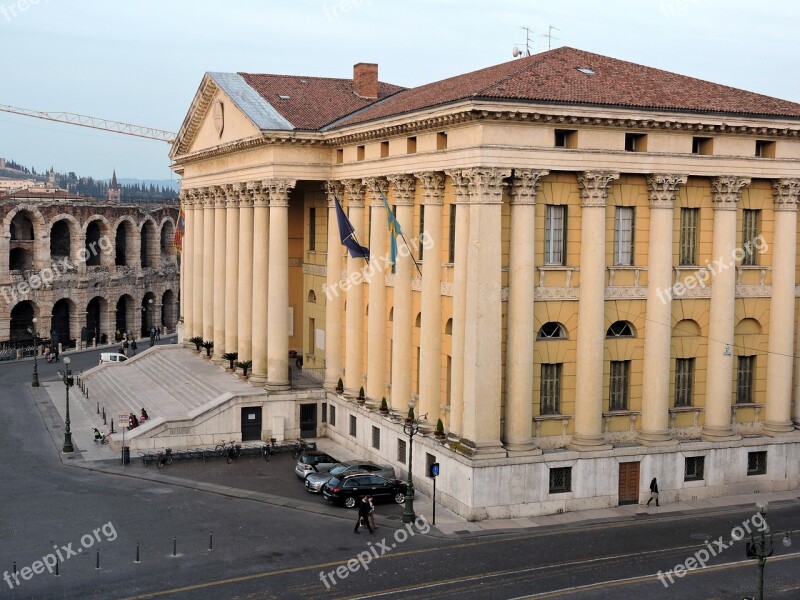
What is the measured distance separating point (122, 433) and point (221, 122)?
20177 mm

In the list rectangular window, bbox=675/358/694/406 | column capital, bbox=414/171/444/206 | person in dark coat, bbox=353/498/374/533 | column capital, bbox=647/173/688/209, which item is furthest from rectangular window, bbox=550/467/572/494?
column capital, bbox=414/171/444/206

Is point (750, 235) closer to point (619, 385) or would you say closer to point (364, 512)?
point (619, 385)

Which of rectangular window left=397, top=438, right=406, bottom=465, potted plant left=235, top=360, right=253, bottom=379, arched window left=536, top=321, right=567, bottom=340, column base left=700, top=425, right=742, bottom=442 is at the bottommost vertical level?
rectangular window left=397, top=438, right=406, bottom=465

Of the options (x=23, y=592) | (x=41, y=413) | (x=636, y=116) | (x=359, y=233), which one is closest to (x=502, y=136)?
(x=636, y=116)

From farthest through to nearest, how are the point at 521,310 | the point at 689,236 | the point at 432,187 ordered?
the point at 689,236
the point at 432,187
the point at 521,310

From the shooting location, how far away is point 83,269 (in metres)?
98.3

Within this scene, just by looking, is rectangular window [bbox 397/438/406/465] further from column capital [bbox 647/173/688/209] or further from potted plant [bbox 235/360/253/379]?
column capital [bbox 647/173/688/209]

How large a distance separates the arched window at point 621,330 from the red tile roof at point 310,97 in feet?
67.6

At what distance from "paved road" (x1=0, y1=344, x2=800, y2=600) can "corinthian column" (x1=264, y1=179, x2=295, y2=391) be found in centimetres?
1036

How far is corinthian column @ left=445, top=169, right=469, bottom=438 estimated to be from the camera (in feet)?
134

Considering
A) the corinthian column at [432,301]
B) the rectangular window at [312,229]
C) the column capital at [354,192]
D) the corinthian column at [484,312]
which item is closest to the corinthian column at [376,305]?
the column capital at [354,192]

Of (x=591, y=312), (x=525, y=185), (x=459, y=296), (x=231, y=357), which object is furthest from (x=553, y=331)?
(x=231, y=357)

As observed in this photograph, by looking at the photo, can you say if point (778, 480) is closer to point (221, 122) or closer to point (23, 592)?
point (23, 592)

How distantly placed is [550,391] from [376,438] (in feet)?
34.5
